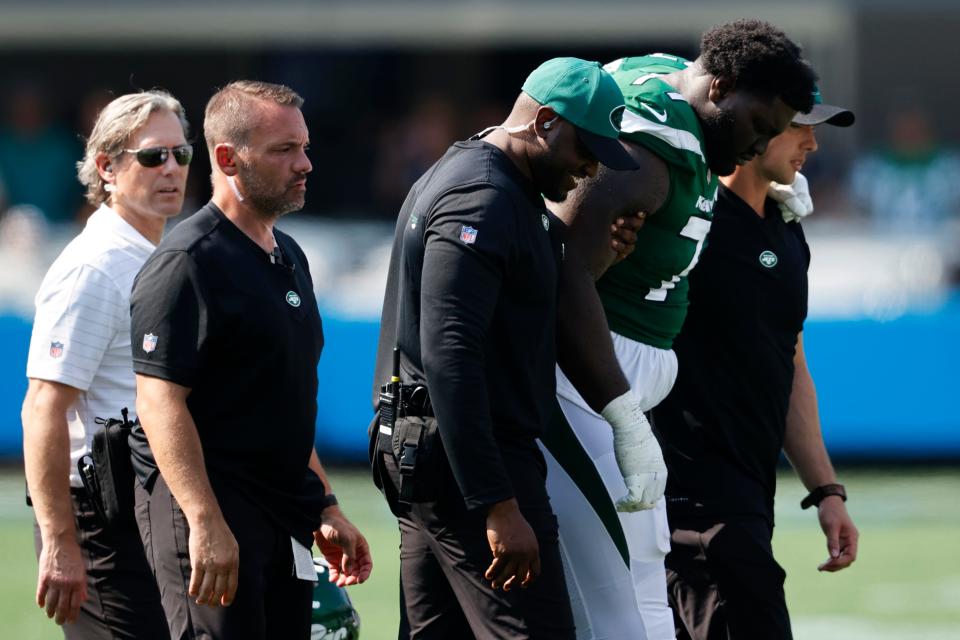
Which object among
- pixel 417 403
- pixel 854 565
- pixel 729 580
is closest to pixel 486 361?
pixel 417 403

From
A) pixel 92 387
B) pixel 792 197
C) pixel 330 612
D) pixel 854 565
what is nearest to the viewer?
pixel 92 387

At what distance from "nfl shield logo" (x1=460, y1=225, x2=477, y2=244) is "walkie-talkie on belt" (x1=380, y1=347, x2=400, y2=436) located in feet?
1.35

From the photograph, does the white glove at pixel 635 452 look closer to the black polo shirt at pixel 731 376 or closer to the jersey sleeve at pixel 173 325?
the black polo shirt at pixel 731 376

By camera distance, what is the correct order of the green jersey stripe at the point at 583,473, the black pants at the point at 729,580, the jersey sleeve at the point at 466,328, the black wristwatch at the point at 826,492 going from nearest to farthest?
the jersey sleeve at the point at 466,328 < the green jersey stripe at the point at 583,473 < the black pants at the point at 729,580 < the black wristwatch at the point at 826,492

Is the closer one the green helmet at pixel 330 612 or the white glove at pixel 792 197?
the green helmet at pixel 330 612

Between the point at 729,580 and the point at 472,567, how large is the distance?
3.97ft

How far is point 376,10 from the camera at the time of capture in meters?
15.8

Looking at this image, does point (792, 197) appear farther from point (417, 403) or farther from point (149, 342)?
point (149, 342)

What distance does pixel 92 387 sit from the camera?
4484 millimetres

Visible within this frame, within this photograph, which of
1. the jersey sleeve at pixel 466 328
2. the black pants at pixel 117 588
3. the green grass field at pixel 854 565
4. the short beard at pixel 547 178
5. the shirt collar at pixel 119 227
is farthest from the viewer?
the green grass field at pixel 854 565

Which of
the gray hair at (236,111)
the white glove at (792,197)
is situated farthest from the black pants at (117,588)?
the white glove at (792,197)

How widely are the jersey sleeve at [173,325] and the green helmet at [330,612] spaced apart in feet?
3.57

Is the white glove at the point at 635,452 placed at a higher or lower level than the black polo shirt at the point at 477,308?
lower

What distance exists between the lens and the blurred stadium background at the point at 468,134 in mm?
9039
